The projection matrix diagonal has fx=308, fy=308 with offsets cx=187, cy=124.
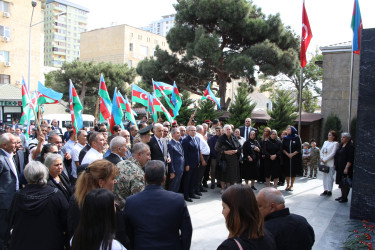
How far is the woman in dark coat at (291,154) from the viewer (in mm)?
8898

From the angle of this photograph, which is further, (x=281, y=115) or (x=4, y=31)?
(x=4, y=31)

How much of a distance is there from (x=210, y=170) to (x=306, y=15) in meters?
6.63

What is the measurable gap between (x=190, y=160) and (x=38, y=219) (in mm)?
5005

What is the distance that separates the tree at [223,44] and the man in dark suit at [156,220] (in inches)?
796

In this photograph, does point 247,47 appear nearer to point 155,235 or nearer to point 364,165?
point 364,165

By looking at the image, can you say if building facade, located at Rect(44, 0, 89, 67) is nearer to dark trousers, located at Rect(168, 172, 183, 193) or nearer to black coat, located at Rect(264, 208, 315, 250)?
dark trousers, located at Rect(168, 172, 183, 193)

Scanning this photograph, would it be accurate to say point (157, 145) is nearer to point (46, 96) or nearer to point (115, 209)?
point (115, 209)

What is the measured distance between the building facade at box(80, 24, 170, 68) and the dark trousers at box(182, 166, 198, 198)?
48.1 metres

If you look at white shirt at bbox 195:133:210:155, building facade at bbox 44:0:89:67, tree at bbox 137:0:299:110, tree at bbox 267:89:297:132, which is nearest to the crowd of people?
white shirt at bbox 195:133:210:155

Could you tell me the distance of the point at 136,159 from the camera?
3.93m

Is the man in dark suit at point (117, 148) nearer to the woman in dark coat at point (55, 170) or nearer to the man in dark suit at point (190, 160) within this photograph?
the woman in dark coat at point (55, 170)

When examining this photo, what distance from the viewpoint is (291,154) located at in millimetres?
8805

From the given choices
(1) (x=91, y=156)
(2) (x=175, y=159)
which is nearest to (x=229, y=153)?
(2) (x=175, y=159)

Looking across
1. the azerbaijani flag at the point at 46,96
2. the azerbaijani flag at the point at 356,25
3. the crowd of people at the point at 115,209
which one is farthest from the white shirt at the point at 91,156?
the azerbaijani flag at the point at 356,25
